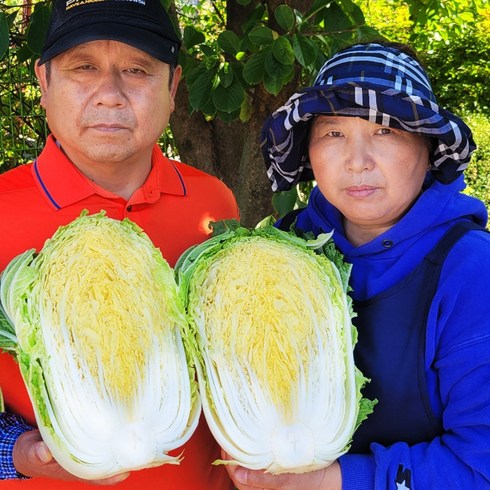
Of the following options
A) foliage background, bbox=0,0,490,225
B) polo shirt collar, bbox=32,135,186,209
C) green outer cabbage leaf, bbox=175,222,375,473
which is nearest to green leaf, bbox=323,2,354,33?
foliage background, bbox=0,0,490,225

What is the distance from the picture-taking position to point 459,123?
6.93 ft

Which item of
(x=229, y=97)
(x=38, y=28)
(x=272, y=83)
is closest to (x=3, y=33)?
(x=38, y=28)

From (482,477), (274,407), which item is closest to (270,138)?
(274,407)

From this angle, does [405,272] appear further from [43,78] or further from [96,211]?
[43,78]

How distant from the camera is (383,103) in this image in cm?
201

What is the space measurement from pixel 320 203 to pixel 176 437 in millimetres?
1008

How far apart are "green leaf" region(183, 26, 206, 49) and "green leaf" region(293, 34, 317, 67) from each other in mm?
701

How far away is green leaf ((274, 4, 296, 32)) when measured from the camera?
3.11m

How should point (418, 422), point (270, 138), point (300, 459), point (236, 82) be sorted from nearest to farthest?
point (300, 459) < point (418, 422) < point (270, 138) < point (236, 82)

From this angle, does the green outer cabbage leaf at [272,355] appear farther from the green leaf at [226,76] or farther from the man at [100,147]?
the green leaf at [226,76]

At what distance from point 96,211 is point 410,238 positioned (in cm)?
116

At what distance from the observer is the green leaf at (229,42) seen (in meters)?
3.32

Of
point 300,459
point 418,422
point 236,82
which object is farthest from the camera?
point 236,82

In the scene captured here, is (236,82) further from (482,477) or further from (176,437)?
(482,477)
